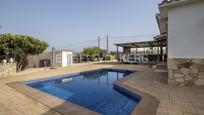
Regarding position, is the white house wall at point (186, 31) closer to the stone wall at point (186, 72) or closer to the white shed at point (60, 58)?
the stone wall at point (186, 72)

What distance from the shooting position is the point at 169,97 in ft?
14.3

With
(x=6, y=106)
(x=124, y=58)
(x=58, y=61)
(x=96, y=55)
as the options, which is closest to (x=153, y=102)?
(x=6, y=106)

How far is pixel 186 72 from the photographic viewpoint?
5.92 metres

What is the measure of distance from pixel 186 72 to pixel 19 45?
11705 millimetres

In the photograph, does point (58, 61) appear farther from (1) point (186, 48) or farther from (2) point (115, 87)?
(1) point (186, 48)

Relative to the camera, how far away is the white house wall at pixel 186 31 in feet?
18.2

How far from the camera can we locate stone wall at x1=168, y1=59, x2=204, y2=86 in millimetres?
5703

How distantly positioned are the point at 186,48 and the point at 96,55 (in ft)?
71.2

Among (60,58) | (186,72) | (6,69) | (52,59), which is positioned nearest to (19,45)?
(6,69)

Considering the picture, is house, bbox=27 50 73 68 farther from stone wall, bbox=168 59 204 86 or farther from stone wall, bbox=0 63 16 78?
stone wall, bbox=168 59 204 86

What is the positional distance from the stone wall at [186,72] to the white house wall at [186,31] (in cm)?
27

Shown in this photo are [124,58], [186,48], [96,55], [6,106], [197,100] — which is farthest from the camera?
[96,55]

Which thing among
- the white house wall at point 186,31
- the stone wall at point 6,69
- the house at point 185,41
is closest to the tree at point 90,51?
the stone wall at point 6,69

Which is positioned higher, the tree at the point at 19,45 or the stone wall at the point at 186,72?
the tree at the point at 19,45
